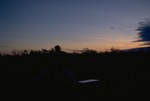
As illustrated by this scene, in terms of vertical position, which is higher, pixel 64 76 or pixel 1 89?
pixel 64 76

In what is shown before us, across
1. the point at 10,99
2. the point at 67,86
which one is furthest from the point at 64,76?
the point at 10,99

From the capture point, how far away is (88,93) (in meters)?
5.55

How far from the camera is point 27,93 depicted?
651 centimetres

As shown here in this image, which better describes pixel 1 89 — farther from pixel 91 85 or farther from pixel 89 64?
pixel 89 64

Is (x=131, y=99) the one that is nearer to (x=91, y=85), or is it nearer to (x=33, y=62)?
(x=91, y=85)

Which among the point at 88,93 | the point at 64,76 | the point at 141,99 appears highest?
the point at 64,76

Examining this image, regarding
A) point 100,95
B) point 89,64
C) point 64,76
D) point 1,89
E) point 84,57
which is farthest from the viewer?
point 84,57

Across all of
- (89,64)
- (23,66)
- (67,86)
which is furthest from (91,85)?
(89,64)

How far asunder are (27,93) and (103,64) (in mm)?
13484

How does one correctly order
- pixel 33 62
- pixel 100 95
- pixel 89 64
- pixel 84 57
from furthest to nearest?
pixel 84 57 → pixel 89 64 → pixel 33 62 → pixel 100 95

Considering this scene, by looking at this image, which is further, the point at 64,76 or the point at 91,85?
the point at 91,85

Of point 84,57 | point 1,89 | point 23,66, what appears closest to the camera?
point 1,89

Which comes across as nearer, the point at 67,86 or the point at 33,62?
the point at 67,86

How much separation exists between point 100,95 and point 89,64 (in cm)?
1230
